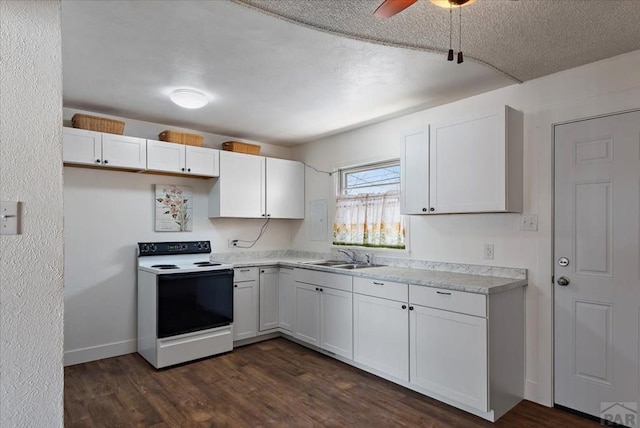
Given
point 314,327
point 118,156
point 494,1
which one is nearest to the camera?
point 494,1

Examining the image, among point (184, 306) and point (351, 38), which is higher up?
point (351, 38)

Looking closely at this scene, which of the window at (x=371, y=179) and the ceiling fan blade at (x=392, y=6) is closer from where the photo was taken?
the ceiling fan blade at (x=392, y=6)

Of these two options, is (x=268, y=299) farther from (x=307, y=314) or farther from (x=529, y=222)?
(x=529, y=222)

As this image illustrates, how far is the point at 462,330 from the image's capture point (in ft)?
8.21

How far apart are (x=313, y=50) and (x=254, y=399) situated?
2470 millimetres

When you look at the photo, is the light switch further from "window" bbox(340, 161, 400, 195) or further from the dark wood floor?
"window" bbox(340, 161, 400, 195)

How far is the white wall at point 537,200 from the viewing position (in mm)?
2414

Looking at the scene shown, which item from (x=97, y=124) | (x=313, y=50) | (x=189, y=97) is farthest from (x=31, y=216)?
(x=97, y=124)

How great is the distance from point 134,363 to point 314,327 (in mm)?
1704

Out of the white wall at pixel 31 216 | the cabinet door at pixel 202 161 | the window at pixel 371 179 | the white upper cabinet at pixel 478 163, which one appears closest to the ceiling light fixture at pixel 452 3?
the white upper cabinet at pixel 478 163

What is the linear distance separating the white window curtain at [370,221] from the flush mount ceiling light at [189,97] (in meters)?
1.90

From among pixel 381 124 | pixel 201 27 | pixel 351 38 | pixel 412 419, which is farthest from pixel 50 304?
pixel 381 124

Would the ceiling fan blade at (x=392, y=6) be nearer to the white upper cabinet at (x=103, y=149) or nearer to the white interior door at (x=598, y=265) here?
the white interior door at (x=598, y=265)

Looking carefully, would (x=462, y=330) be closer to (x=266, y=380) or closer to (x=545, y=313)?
(x=545, y=313)
